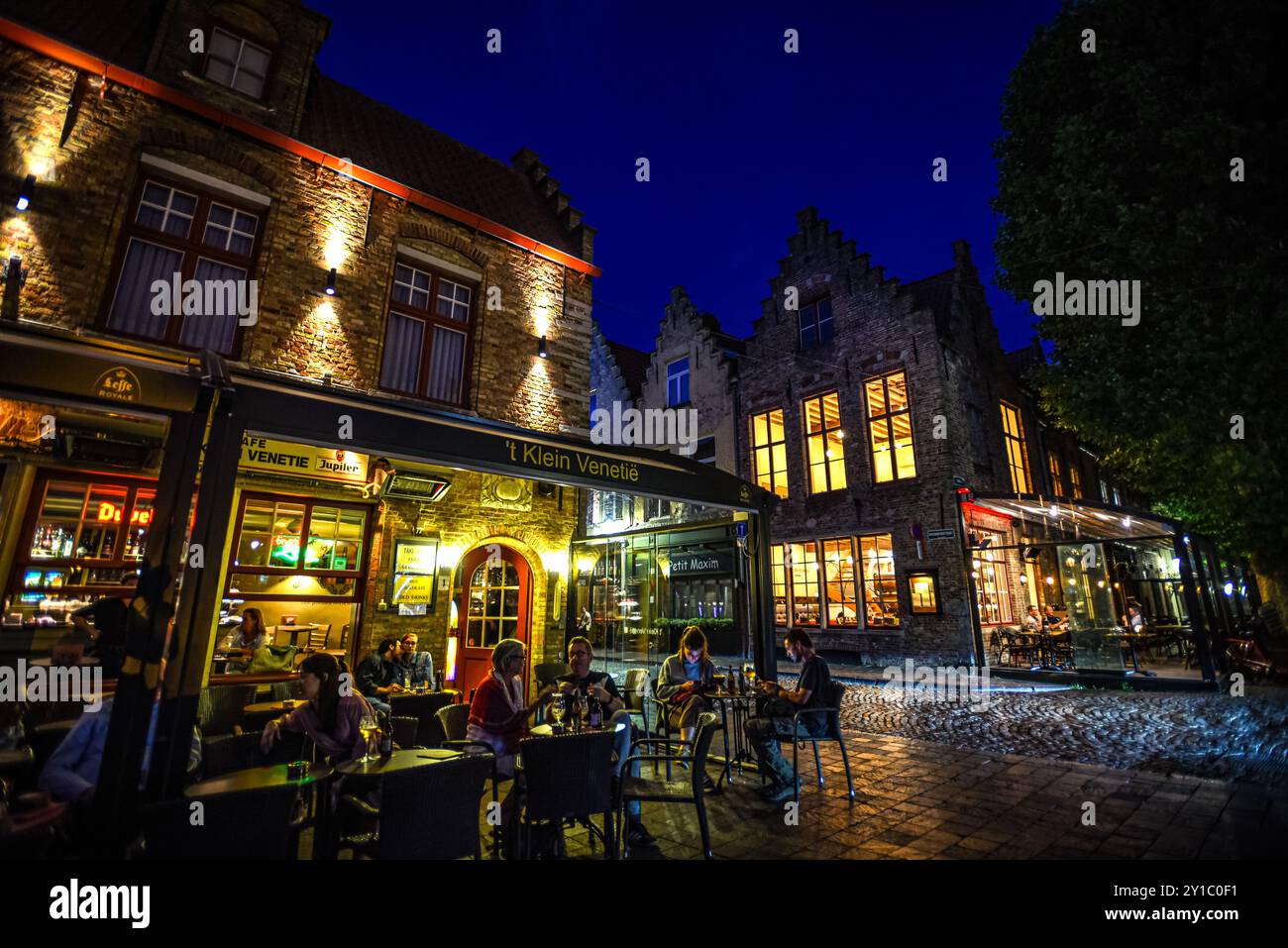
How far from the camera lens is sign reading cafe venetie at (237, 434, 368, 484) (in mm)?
6602

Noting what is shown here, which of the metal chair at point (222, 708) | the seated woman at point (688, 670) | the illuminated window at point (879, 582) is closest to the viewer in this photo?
the metal chair at point (222, 708)

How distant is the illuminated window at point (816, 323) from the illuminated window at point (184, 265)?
14132mm

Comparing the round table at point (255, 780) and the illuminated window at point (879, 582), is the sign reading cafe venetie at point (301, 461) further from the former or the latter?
the illuminated window at point (879, 582)

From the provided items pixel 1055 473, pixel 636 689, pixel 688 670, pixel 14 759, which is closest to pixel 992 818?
pixel 688 670

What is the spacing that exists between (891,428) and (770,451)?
3692 mm

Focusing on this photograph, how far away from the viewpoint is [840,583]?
1523 centimetres

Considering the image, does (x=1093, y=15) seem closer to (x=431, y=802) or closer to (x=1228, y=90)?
(x=1228, y=90)

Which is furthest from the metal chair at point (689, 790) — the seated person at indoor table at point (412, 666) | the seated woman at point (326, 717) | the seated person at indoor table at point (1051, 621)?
the seated person at indoor table at point (1051, 621)

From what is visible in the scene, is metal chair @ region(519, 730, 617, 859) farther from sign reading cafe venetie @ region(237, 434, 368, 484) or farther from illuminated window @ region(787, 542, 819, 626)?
illuminated window @ region(787, 542, 819, 626)

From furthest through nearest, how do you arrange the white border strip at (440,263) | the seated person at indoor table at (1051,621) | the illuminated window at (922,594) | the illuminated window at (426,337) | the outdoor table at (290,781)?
1. the illuminated window at (922,594)
2. the seated person at indoor table at (1051,621)
3. the white border strip at (440,263)
4. the illuminated window at (426,337)
5. the outdoor table at (290,781)

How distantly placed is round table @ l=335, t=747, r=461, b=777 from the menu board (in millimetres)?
3974

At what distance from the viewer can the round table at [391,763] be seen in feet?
10.6

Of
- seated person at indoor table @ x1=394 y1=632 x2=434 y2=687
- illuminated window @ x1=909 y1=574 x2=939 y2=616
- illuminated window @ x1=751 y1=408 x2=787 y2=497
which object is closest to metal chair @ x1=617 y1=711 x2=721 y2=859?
seated person at indoor table @ x1=394 y1=632 x2=434 y2=687

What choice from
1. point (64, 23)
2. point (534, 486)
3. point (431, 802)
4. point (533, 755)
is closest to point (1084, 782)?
point (533, 755)
